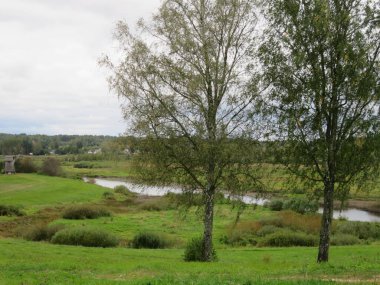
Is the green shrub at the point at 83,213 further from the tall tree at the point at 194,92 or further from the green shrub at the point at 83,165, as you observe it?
the green shrub at the point at 83,165

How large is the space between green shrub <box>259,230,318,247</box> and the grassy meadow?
2.47ft

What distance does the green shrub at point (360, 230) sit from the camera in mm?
39344

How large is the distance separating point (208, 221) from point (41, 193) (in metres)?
58.0

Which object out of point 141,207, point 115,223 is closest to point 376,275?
point 115,223

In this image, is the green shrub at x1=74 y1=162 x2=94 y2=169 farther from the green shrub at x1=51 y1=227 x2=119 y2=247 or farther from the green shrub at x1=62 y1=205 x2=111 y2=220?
the green shrub at x1=51 y1=227 x2=119 y2=247

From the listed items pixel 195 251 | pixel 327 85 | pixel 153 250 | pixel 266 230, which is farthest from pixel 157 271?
pixel 266 230

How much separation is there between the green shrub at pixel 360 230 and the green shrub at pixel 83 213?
2811 cm

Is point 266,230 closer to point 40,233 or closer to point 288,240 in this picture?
point 288,240

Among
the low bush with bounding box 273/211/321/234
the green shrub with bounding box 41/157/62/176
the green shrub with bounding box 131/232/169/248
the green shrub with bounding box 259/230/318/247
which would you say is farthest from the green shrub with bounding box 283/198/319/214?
the green shrub with bounding box 41/157/62/176

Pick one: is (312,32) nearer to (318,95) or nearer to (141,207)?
(318,95)

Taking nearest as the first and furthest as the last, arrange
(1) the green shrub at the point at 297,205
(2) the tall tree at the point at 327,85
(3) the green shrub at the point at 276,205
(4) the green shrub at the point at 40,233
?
(2) the tall tree at the point at 327,85, (4) the green shrub at the point at 40,233, (1) the green shrub at the point at 297,205, (3) the green shrub at the point at 276,205

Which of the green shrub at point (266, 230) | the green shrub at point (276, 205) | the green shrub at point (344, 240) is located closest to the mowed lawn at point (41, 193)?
the green shrub at point (276, 205)

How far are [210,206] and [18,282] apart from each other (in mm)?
9739

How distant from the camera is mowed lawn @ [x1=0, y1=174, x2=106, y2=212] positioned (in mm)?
63438
